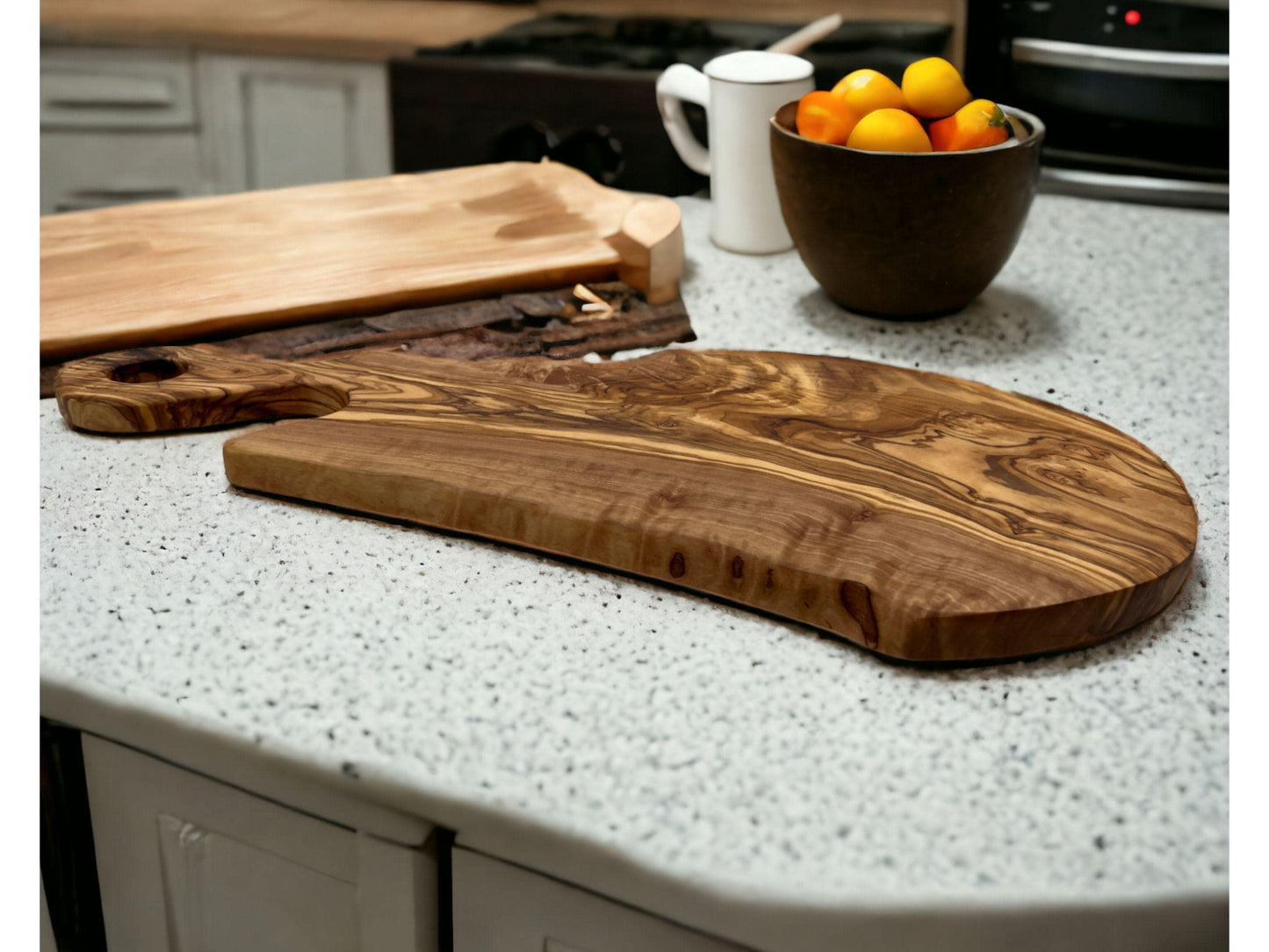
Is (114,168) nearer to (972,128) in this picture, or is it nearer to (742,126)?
(742,126)

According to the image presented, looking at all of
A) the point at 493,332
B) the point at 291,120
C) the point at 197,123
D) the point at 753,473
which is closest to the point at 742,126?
the point at 493,332

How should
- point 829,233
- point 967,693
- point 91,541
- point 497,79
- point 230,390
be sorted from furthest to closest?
1. point 497,79
2. point 829,233
3. point 230,390
4. point 91,541
5. point 967,693

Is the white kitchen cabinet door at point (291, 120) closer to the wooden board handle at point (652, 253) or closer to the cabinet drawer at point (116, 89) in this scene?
the cabinet drawer at point (116, 89)

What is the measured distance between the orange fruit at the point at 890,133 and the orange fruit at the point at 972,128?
2 cm

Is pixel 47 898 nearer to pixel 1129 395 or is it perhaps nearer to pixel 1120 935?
pixel 1120 935

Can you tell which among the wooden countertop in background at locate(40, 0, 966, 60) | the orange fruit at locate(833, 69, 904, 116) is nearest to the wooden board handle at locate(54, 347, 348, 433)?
the orange fruit at locate(833, 69, 904, 116)

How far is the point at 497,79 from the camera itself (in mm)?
1777

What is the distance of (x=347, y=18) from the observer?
216 centimetres

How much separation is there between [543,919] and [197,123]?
1.93m

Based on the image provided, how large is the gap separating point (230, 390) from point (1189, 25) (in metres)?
1.23

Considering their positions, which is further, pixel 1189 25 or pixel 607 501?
pixel 1189 25

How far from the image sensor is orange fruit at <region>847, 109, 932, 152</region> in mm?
851

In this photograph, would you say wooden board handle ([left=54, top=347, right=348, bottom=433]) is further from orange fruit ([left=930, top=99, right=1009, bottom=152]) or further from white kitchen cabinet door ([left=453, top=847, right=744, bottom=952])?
orange fruit ([left=930, top=99, right=1009, bottom=152])

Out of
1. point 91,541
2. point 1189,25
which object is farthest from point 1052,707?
point 1189,25
